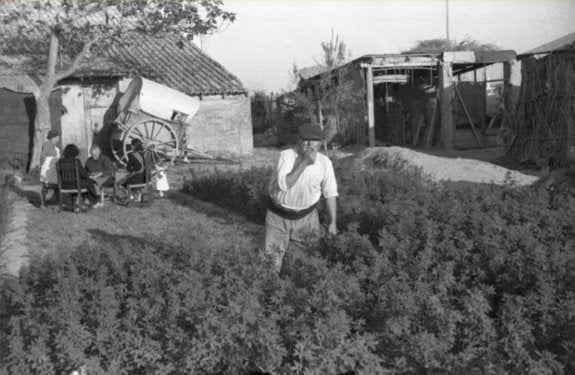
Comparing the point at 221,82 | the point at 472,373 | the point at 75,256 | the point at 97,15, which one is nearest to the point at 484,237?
the point at 472,373

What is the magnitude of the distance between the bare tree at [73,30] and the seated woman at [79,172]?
232 inches

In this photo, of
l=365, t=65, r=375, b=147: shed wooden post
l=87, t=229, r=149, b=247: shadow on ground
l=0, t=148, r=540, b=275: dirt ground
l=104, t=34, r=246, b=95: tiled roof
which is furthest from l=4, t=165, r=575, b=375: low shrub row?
l=365, t=65, r=375, b=147: shed wooden post

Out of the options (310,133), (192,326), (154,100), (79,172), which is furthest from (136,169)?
(192,326)

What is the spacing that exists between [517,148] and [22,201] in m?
11.5

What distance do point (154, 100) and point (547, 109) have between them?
31.0ft

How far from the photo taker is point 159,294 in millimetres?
4523

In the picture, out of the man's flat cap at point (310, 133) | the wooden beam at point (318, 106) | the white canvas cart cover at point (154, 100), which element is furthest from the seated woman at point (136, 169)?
the wooden beam at point (318, 106)

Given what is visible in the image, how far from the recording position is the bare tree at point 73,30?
15.9 m

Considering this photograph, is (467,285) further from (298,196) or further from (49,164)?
(49,164)

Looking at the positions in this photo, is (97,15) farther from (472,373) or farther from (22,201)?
(472,373)

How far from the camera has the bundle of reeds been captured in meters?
14.8

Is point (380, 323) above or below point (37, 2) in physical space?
below

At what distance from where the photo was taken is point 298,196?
5.34 meters

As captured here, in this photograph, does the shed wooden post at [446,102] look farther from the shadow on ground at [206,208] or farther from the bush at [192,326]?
the bush at [192,326]
